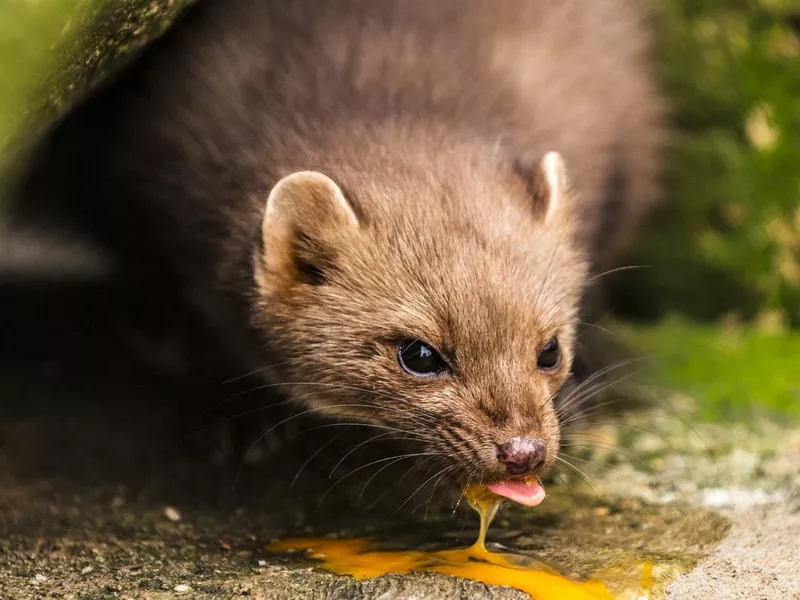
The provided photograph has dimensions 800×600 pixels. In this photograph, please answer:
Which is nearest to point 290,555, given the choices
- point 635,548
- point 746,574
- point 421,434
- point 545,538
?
point 421,434

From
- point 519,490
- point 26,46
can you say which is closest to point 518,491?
point 519,490

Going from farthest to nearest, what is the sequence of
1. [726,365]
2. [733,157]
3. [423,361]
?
[733,157] < [726,365] < [423,361]

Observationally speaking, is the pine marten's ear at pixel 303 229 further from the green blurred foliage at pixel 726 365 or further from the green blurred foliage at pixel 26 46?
the green blurred foliage at pixel 726 365

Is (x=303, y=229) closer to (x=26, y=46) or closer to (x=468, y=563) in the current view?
(x=26, y=46)

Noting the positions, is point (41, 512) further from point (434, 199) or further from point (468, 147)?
point (468, 147)

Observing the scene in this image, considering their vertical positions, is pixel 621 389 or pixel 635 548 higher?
pixel 621 389

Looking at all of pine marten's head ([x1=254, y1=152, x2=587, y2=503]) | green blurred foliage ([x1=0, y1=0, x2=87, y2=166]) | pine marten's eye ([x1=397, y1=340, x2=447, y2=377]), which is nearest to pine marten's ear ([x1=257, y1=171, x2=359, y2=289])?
pine marten's head ([x1=254, y1=152, x2=587, y2=503])

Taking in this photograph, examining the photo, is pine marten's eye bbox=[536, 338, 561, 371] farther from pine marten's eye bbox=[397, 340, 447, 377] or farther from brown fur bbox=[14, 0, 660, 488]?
pine marten's eye bbox=[397, 340, 447, 377]
